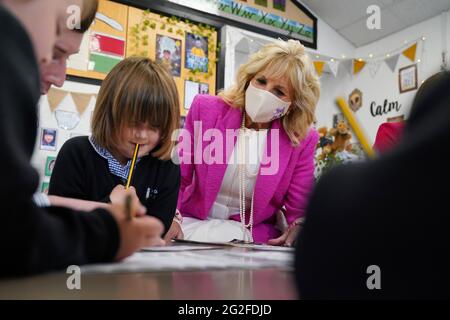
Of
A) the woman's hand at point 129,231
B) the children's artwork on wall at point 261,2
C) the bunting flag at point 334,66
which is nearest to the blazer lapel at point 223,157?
the woman's hand at point 129,231

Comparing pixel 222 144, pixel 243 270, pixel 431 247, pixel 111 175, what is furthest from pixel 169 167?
pixel 431 247

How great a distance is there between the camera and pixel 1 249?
29 centimetres

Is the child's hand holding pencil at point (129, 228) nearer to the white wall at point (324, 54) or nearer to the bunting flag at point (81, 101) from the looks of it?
the bunting flag at point (81, 101)

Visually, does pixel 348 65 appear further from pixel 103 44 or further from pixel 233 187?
pixel 233 187

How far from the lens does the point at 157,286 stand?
0.32 m

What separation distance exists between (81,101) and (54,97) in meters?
0.13

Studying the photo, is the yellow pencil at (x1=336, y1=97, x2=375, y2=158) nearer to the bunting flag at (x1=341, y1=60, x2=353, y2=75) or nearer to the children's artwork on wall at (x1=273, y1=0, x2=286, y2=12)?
the bunting flag at (x1=341, y1=60, x2=353, y2=75)

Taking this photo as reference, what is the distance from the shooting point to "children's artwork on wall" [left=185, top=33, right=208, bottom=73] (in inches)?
99.3

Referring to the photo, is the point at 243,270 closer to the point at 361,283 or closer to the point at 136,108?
the point at 361,283

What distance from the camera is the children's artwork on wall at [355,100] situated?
10.5 feet

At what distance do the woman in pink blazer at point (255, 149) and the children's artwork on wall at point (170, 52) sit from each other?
3.91ft

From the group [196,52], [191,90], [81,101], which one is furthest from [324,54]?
[81,101]

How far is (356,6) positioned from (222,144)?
2.11 meters

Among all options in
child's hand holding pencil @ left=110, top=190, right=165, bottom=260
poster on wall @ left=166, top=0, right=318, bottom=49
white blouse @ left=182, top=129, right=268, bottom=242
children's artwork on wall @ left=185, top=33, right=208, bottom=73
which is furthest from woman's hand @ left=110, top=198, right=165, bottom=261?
poster on wall @ left=166, top=0, right=318, bottom=49
